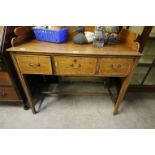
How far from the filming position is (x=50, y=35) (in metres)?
1.04

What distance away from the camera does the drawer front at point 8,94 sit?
48.6 inches

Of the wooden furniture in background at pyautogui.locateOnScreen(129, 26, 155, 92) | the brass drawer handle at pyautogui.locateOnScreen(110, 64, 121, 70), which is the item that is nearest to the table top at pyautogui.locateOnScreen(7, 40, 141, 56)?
the brass drawer handle at pyautogui.locateOnScreen(110, 64, 121, 70)

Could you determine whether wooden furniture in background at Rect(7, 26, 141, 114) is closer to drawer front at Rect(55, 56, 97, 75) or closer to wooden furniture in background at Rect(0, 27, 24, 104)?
drawer front at Rect(55, 56, 97, 75)

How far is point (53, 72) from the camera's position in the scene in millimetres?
1021

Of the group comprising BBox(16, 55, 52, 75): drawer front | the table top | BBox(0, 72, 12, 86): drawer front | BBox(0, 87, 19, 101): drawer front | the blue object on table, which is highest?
the blue object on table

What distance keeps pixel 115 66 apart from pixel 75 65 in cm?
35

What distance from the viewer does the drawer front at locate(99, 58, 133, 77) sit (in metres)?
0.95

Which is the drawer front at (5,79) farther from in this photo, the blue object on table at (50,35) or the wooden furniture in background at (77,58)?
the blue object on table at (50,35)

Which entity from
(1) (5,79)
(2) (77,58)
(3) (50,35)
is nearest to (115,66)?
(2) (77,58)

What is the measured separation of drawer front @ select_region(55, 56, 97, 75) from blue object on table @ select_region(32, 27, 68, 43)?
0.24 m

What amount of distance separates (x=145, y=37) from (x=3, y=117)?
1.87 meters

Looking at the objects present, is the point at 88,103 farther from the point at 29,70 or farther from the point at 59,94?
the point at 29,70

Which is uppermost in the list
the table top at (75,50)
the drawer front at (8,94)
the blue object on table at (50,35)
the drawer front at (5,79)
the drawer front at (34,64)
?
the blue object on table at (50,35)

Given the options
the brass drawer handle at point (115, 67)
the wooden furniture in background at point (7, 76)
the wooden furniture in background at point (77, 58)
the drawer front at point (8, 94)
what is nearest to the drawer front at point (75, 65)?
the wooden furniture in background at point (77, 58)
